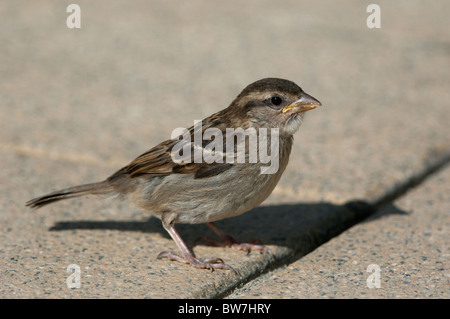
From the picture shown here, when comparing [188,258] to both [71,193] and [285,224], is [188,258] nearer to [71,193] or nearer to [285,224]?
[285,224]

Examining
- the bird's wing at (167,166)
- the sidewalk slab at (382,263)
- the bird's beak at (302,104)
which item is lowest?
the sidewalk slab at (382,263)

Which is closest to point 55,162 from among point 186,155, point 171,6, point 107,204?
point 107,204

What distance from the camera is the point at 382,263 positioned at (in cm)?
426

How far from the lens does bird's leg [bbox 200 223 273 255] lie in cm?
447

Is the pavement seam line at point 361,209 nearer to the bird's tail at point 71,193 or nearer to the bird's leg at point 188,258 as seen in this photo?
the bird's leg at point 188,258

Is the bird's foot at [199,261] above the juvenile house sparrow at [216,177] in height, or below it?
below

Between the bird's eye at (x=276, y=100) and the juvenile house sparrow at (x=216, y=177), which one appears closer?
the juvenile house sparrow at (x=216, y=177)

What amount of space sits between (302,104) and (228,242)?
1016mm

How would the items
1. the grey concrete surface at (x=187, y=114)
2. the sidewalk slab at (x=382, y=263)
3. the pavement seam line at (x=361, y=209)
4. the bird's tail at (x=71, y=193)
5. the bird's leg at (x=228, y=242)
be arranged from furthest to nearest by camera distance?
1. the bird's tail at (x=71, y=193)
2. the bird's leg at (x=228, y=242)
3. the grey concrete surface at (x=187, y=114)
4. the pavement seam line at (x=361, y=209)
5. the sidewalk slab at (x=382, y=263)

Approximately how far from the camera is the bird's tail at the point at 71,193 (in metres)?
4.84

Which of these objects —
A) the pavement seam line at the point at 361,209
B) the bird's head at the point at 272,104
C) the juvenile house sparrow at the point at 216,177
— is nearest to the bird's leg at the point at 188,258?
the juvenile house sparrow at the point at 216,177

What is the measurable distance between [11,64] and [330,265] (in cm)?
505

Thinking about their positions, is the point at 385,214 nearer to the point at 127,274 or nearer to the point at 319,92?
the point at 127,274
